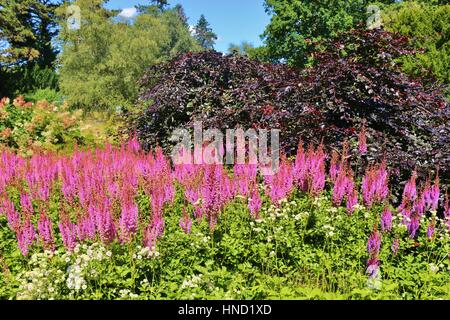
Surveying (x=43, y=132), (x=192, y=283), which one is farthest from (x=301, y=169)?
(x=43, y=132)

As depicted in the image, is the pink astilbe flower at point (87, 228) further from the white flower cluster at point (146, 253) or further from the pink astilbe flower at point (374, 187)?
the pink astilbe flower at point (374, 187)

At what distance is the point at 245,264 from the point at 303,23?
873 inches

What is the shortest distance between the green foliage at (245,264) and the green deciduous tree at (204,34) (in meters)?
86.4

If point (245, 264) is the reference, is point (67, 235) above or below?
above

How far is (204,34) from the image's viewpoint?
285ft

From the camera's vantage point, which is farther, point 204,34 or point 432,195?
point 204,34

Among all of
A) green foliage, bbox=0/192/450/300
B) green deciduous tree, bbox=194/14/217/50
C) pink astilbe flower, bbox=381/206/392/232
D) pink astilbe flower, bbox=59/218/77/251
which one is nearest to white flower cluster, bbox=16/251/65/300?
green foliage, bbox=0/192/450/300

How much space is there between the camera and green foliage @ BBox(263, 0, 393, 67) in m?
22.9

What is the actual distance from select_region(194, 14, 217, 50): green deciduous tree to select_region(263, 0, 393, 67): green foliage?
64.9 m

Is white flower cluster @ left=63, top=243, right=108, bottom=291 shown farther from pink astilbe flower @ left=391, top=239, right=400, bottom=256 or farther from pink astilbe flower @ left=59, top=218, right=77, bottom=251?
pink astilbe flower @ left=391, top=239, right=400, bottom=256

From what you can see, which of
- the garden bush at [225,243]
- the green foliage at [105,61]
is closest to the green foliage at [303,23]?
the green foliage at [105,61]

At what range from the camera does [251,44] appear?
Result: 6600cm

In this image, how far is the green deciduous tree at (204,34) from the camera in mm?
87225

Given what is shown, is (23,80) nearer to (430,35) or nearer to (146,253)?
(430,35)
